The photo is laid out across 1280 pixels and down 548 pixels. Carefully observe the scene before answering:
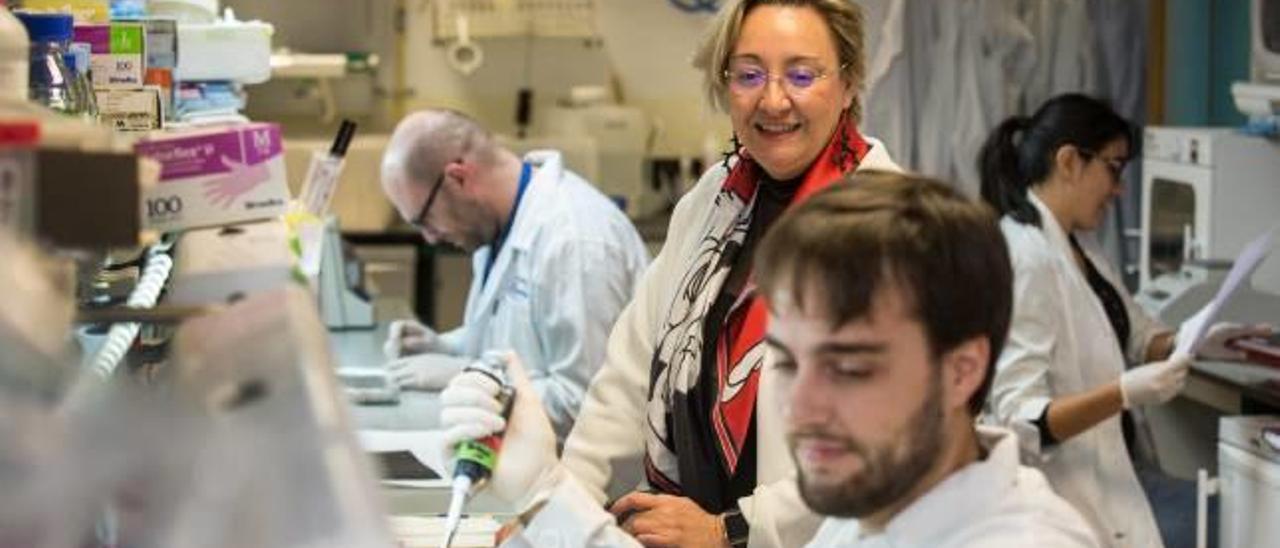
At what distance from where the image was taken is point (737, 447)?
2699 mm

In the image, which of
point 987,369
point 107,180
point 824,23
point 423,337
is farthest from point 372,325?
point 107,180

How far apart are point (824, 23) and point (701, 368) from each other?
21.0 inches

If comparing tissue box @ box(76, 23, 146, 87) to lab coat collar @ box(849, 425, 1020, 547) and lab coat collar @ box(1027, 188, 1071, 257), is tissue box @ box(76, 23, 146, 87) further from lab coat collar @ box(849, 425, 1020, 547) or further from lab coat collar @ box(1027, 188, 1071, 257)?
lab coat collar @ box(1027, 188, 1071, 257)

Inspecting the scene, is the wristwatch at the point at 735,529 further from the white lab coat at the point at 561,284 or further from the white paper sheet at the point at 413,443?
the white lab coat at the point at 561,284

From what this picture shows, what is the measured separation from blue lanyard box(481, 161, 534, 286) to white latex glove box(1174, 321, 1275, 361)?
151 centimetres

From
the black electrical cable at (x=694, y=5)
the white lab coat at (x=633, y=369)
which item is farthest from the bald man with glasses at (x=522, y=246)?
the black electrical cable at (x=694, y=5)

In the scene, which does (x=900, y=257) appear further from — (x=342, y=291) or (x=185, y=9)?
(x=342, y=291)

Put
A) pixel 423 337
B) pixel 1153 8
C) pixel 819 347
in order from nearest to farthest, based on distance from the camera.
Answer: pixel 819 347, pixel 423 337, pixel 1153 8

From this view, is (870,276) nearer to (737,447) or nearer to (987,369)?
(987,369)

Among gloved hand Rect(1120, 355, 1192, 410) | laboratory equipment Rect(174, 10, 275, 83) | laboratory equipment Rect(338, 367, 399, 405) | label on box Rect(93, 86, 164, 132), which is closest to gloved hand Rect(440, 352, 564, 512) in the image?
label on box Rect(93, 86, 164, 132)

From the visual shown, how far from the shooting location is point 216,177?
5.00 feet

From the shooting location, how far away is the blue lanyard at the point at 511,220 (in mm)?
4328

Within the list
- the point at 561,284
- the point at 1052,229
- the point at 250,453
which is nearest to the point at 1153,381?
the point at 1052,229

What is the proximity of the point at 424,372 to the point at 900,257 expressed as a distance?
9.84ft
